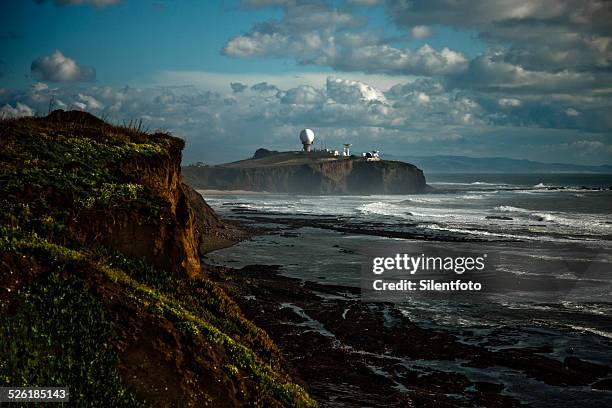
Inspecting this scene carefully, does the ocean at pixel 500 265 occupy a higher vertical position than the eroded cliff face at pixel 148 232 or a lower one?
lower

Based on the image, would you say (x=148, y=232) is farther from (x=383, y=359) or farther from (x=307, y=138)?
(x=307, y=138)

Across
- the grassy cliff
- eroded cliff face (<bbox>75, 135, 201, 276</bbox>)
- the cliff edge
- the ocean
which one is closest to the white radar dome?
the cliff edge

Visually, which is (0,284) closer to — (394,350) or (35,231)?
(35,231)

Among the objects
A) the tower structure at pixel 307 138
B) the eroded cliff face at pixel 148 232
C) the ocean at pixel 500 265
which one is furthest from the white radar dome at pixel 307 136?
the eroded cliff face at pixel 148 232

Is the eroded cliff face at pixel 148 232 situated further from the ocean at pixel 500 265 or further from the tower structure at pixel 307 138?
the tower structure at pixel 307 138

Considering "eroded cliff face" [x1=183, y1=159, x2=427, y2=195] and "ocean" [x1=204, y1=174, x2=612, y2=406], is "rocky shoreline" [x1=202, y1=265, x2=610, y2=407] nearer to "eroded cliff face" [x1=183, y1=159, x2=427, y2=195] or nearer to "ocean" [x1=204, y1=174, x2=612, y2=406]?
"ocean" [x1=204, y1=174, x2=612, y2=406]

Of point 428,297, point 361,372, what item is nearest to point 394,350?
point 361,372
